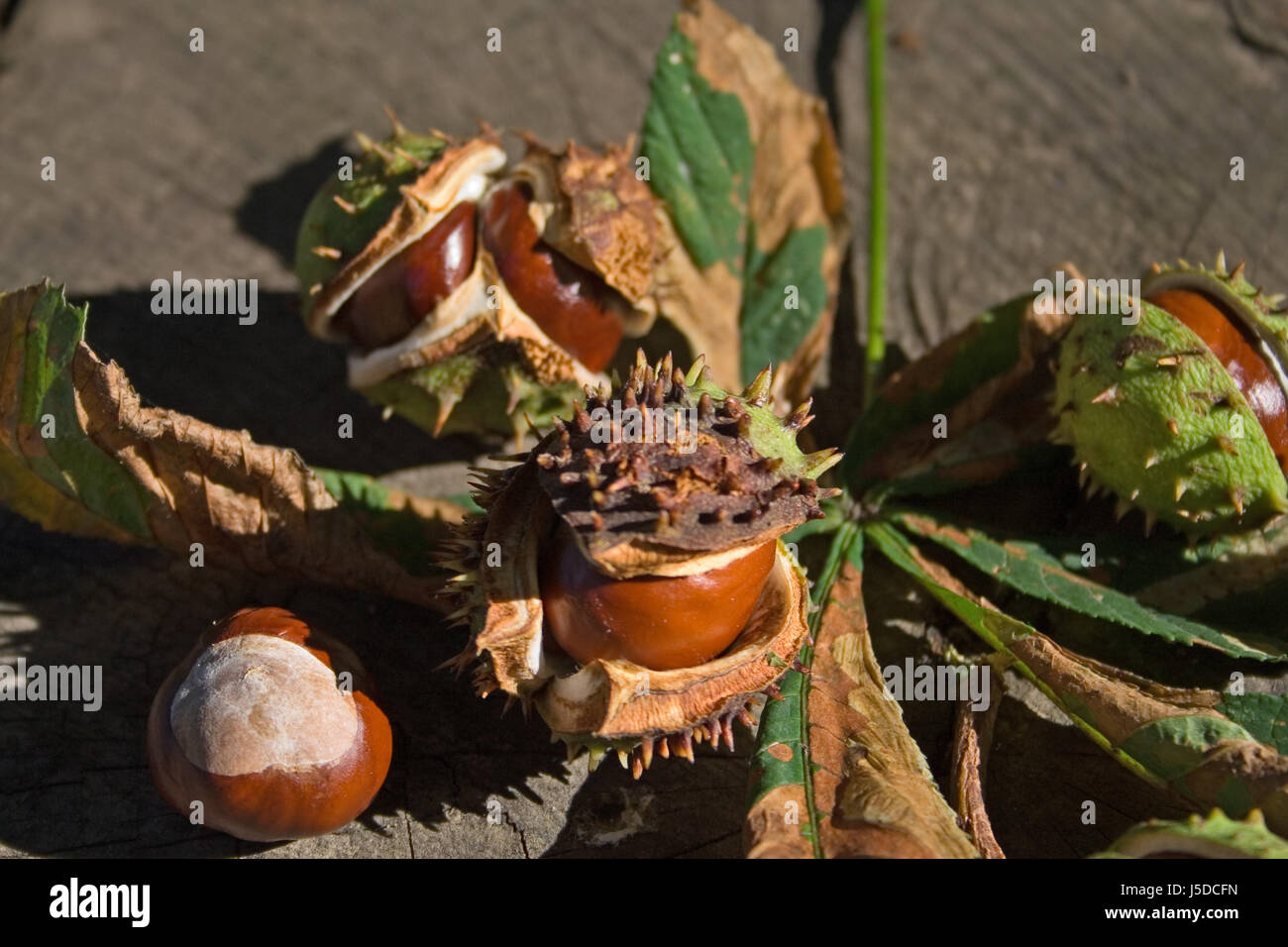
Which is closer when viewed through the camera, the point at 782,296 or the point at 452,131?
the point at 782,296

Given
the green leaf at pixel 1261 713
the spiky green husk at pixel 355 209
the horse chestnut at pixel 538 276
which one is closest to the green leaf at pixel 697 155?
the horse chestnut at pixel 538 276

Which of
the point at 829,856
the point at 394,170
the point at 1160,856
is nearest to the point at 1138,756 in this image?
the point at 1160,856

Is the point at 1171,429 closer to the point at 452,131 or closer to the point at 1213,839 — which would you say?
the point at 1213,839

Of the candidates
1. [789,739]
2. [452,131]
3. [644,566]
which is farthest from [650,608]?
[452,131]

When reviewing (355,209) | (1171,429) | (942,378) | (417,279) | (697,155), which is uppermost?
(697,155)

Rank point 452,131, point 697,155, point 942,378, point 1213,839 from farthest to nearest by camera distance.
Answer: point 452,131, point 697,155, point 942,378, point 1213,839

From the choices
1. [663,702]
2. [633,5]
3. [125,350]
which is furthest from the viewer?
[633,5]
